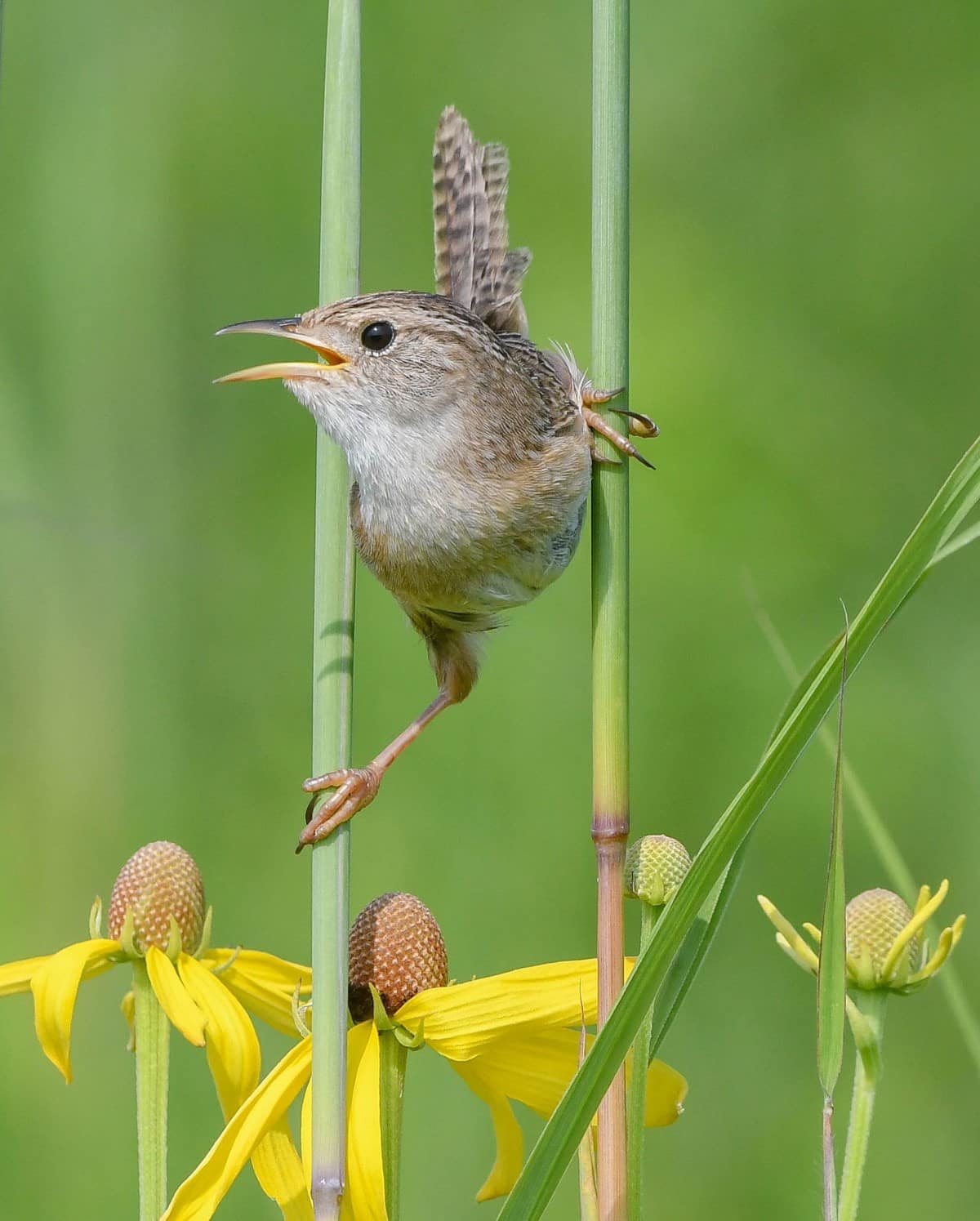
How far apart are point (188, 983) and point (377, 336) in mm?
1171

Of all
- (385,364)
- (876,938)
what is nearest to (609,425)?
(385,364)

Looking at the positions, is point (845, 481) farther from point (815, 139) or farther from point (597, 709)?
point (597, 709)

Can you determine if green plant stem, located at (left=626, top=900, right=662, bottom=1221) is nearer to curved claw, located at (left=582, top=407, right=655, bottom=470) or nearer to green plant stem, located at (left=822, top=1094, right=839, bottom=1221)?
green plant stem, located at (left=822, top=1094, right=839, bottom=1221)

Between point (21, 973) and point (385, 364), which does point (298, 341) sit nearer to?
point (385, 364)

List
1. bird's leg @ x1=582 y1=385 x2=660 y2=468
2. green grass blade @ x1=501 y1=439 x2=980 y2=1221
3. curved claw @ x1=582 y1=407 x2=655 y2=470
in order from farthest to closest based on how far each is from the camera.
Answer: curved claw @ x1=582 y1=407 x2=655 y2=470 < bird's leg @ x1=582 y1=385 x2=660 y2=468 < green grass blade @ x1=501 y1=439 x2=980 y2=1221

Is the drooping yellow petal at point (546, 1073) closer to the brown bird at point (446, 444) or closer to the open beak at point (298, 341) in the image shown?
the brown bird at point (446, 444)

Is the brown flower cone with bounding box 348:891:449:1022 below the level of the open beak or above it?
below

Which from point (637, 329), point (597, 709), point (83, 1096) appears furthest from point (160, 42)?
point (597, 709)

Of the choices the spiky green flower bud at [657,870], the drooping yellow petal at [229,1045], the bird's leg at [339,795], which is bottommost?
the drooping yellow petal at [229,1045]

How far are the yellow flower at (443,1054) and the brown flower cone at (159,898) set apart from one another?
0.19 meters

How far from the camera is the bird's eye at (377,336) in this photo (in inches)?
91.4

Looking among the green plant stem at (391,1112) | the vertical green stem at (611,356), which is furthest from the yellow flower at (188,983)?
the vertical green stem at (611,356)

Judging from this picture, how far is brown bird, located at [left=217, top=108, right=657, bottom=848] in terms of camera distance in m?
2.23

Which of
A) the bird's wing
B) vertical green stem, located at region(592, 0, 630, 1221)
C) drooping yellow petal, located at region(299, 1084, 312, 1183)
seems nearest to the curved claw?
vertical green stem, located at region(592, 0, 630, 1221)
